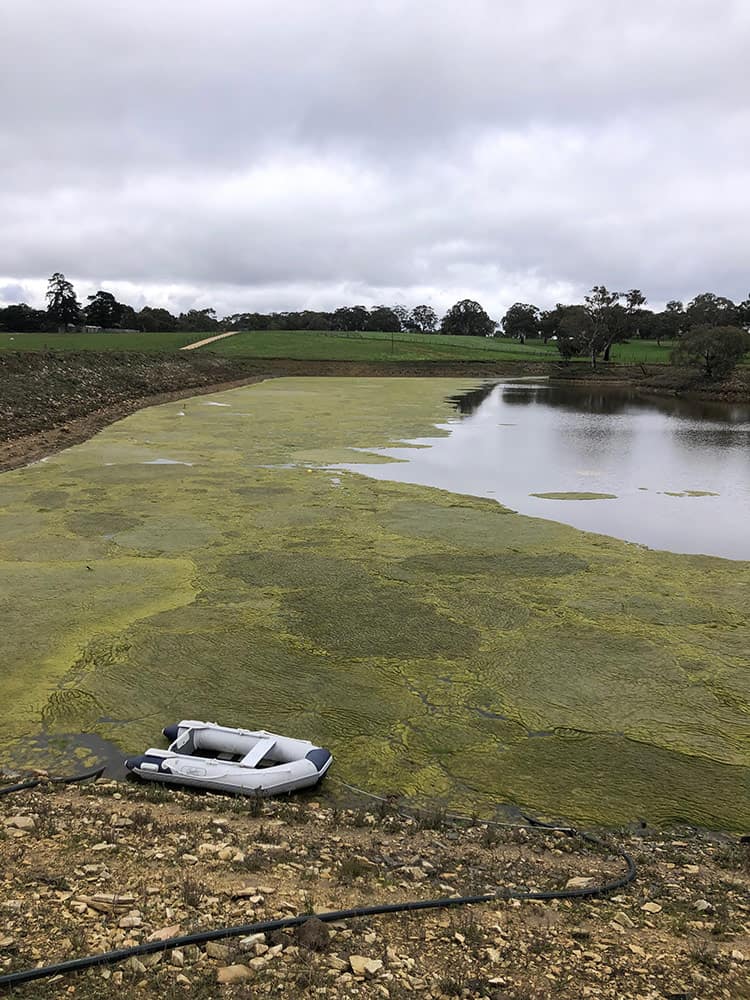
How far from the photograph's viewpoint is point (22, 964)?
3.72 meters

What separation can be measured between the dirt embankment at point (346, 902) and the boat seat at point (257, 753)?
0.38m

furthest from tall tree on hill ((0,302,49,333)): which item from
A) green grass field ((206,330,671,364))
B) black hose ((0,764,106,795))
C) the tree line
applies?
black hose ((0,764,106,795))

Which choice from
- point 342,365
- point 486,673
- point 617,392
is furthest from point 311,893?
point 342,365

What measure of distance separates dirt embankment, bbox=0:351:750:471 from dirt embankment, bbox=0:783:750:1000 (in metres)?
18.8

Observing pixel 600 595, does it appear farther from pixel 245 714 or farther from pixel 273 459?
pixel 273 459

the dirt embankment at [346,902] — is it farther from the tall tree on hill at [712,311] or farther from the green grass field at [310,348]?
the tall tree on hill at [712,311]

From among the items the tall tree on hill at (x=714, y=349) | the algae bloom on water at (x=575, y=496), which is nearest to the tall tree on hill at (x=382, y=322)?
the tall tree on hill at (x=714, y=349)

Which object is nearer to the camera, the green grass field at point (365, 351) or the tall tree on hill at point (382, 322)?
the green grass field at point (365, 351)

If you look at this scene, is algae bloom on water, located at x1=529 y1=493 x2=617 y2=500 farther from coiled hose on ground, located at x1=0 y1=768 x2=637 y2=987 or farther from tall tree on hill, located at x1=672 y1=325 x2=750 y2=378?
tall tree on hill, located at x1=672 y1=325 x2=750 y2=378

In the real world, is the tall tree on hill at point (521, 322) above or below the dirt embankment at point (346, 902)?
above

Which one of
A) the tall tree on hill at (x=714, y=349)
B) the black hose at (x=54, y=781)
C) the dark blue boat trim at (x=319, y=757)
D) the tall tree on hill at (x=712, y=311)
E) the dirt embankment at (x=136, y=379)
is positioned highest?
the tall tree on hill at (x=712, y=311)

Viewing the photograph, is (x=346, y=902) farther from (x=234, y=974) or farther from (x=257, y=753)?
(x=257, y=753)

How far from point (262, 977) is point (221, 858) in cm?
130

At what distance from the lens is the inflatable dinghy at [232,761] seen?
6199mm
